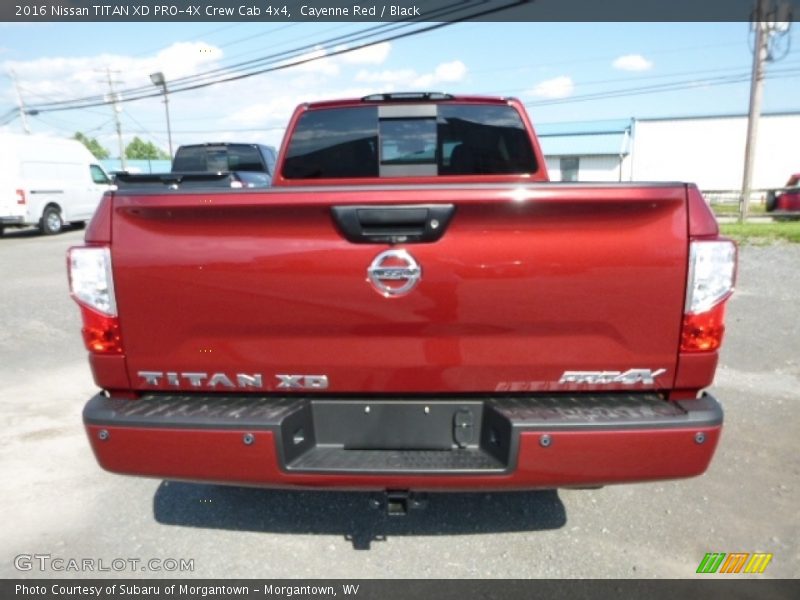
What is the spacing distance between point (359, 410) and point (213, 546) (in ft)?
3.92

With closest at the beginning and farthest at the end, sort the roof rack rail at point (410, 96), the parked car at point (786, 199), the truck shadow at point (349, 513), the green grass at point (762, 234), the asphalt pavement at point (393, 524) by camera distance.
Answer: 1. the asphalt pavement at point (393, 524)
2. the truck shadow at point (349, 513)
3. the roof rack rail at point (410, 96)
4. the green grass at point (762, 234)
5. the parked car at point (786, 199)

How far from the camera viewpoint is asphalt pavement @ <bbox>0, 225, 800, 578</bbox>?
244 cm

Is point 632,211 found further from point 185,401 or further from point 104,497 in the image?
point 104,497

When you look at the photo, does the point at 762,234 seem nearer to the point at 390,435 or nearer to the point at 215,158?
the point at 215,158

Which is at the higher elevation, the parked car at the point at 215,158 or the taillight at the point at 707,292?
the parked car at the point at 215,158

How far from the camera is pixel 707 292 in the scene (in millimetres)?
1896

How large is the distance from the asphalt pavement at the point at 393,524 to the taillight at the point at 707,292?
115cm

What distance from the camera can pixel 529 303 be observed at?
1.90 metres

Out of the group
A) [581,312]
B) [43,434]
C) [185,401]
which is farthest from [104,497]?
[581,312]

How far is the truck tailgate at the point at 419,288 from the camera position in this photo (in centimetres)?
187

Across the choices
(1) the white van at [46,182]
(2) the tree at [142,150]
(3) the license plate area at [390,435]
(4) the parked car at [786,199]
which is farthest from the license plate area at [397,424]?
(2) the tree at [142,150]

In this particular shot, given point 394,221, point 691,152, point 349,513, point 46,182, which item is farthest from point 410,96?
point 691,152

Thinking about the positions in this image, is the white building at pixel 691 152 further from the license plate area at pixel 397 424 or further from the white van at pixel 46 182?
the license plate area at pixel 397 424

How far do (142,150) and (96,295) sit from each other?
127 meters
